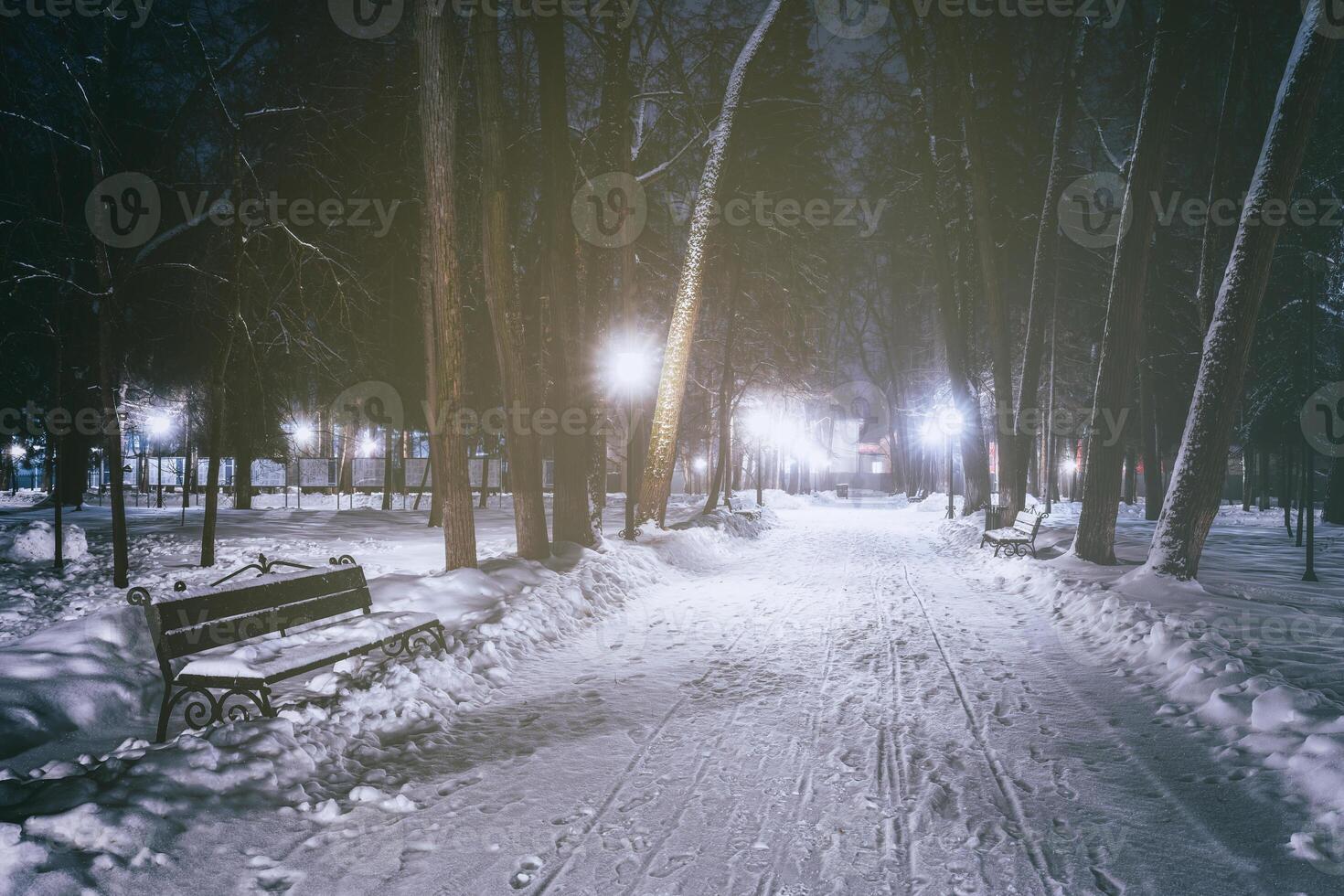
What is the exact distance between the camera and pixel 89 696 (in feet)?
15.3

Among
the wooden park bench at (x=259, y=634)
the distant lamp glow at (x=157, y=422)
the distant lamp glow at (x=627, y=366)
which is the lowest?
the wooden park bench at (x=259, y=634)

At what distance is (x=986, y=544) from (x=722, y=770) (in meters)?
12.8

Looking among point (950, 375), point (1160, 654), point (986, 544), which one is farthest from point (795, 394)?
point (1160, 654)

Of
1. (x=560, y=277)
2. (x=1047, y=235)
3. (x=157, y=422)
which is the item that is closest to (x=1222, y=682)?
A: (x=560, y=277)

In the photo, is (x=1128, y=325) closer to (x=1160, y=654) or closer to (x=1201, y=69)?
(x=1160, y=654)

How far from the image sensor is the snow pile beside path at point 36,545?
41.2 feet

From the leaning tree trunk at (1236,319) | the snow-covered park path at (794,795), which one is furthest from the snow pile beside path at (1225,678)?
the leaning tree trunk at (1236,319)

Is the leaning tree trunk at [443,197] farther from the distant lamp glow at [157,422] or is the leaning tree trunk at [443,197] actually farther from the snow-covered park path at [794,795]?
the distant lamp glow at [157,422]

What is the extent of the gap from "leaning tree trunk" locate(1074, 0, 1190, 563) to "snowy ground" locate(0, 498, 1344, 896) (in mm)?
3089

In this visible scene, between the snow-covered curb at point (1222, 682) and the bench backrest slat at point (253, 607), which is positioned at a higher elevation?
the bench backrest slat at point (253, 607)

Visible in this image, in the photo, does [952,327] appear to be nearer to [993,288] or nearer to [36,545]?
[993,288]

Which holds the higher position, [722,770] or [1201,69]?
[1201,69]

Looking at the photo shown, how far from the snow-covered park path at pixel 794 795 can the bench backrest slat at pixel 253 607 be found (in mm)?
1434

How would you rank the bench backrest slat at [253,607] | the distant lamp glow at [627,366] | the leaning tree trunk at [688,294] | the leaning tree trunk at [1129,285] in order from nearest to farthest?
the bench backrest slat at [253,607]
the leaning tree trunk at [1129,285]
the leaning tree trunk at [688,294]
the distant lamp glow at [627,366]
